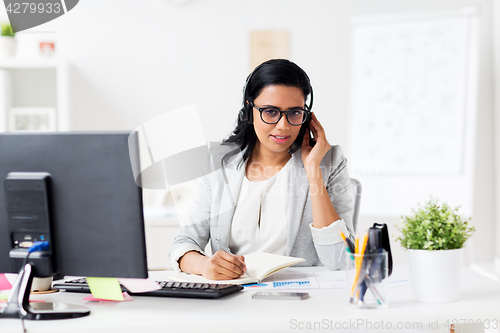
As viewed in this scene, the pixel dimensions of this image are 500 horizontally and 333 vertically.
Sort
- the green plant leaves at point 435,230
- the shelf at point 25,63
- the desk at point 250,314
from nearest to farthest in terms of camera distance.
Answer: the desk at point 250,314 < the green plant leaves at point 435,230 < the shelf at point 25,63

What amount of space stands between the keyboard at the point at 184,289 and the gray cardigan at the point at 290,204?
1.42 ft

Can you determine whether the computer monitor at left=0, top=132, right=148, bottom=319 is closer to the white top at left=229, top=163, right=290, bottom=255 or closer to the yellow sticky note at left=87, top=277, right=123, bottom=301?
the yellow sticky note at left=87, top=277, right=123, bottom=301

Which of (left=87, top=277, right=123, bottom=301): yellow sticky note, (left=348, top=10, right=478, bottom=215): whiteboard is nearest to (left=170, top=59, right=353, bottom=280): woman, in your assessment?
(left=87, top=277, right=123, bottom=301): yellow sticky note

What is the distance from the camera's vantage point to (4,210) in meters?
0.94

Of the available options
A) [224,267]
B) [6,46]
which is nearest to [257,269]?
[224,267]

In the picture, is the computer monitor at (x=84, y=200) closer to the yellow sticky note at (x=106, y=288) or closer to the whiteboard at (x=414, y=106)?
the yellow sticky note at (x=106, y=288)

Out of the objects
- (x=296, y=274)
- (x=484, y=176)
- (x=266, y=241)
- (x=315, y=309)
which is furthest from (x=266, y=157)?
(x=484, y=176)

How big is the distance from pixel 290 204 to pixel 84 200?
813 mm

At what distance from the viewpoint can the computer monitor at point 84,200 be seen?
0.88m

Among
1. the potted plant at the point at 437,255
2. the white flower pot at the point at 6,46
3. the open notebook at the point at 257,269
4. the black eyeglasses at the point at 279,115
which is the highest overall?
the white flower pot at the point at 6,46

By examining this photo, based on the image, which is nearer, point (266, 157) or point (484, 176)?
point (266, 157)

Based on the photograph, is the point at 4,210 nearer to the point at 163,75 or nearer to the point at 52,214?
the point at 52,214

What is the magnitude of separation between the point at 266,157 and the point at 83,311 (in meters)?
Answer: 0.97

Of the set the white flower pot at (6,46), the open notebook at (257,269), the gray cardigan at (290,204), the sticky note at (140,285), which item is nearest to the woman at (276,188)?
the gray cardigan at (290,204)
